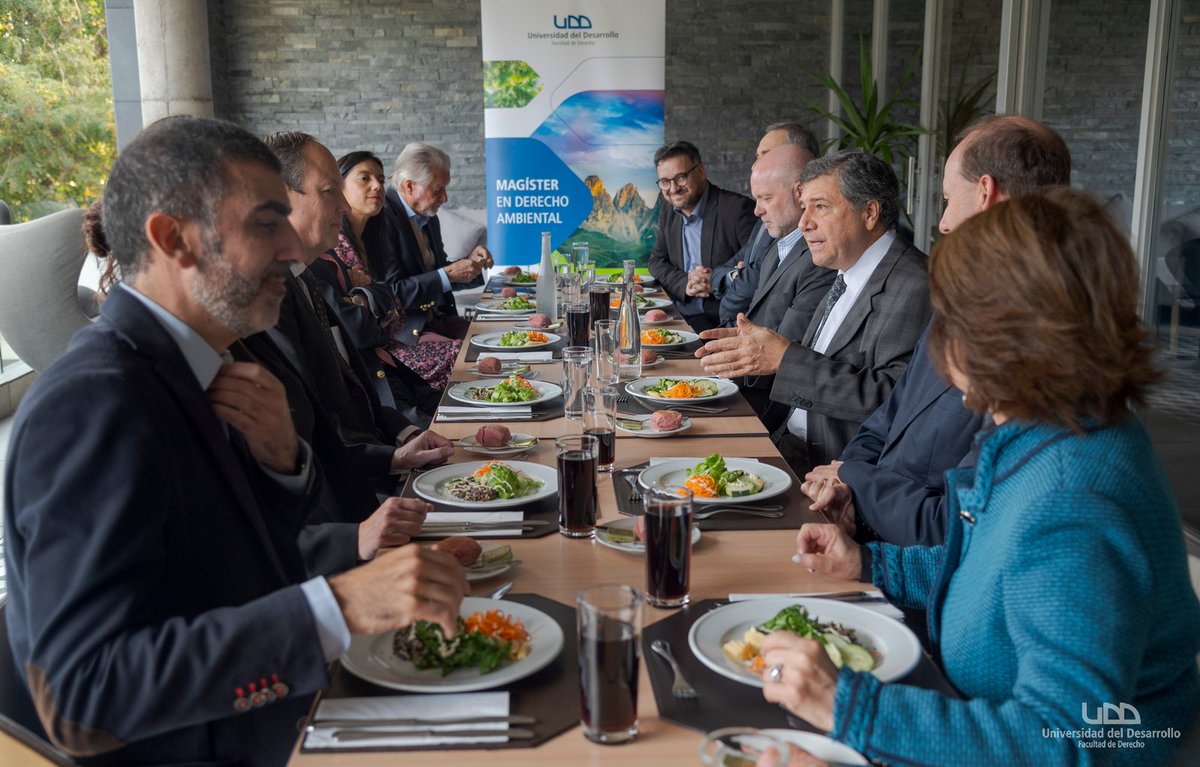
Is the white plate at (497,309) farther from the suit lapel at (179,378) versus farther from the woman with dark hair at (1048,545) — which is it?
the woman with dark hair at (1048,545)

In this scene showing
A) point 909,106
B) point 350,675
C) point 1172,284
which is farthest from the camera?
point 909,106

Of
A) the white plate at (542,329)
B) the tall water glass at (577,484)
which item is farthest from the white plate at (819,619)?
the white plate at (542,329)

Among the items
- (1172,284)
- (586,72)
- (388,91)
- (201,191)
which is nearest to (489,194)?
(586,72)

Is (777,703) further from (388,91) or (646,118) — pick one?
(388,91)

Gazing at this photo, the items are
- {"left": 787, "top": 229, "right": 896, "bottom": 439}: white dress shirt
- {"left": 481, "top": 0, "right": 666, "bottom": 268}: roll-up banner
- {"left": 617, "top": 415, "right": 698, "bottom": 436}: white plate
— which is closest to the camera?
{"left": 617, "top": 415, "right": 698, "bottom": 436}: white plate

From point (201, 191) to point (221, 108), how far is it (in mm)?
8220

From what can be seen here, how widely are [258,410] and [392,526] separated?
0.35 meters

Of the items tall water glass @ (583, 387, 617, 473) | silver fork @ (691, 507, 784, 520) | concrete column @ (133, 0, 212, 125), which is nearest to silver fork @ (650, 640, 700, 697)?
silver fork @ (691, 507, 784, 520)

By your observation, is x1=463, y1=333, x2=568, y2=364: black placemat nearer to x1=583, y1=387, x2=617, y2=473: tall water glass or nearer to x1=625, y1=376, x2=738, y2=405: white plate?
x1=625, y1=376, x2=738, y2=405: white plate

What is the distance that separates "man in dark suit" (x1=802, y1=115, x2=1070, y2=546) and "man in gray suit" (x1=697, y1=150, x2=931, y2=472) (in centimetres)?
33

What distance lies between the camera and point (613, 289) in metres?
4.66

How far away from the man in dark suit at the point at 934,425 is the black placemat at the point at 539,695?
2.68 feet

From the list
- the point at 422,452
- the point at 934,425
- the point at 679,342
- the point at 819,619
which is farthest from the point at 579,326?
the point at 819,619

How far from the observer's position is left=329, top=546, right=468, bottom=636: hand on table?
115 cm
